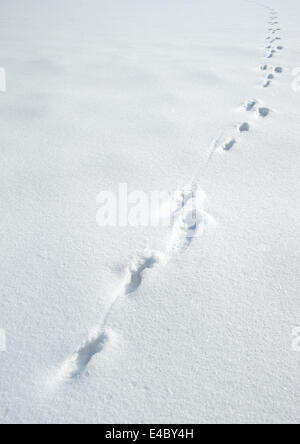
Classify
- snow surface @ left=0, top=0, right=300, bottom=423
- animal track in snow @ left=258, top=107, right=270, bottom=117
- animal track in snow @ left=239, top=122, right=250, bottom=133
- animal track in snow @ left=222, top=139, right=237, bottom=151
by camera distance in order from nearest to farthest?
snow surface @ left=0, top=0, right=300, bottom=423
animal track in snow @ left=222, top=139, right=237, bottom=151
animal track in snow @ left=239, top=122, right=250, bottom=133
animal track in snow @ left=258, top=107, right=270, bottom=117

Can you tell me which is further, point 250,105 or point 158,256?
point 250,105

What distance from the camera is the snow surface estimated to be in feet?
2.76

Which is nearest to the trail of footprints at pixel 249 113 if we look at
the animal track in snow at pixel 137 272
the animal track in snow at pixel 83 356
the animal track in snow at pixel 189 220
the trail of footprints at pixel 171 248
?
the trail of footprints at pixel 171 248

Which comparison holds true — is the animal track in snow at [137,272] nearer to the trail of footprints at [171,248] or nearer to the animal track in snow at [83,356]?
the trail of footprints at [171,248]

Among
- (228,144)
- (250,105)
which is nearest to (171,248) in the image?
(228,144)

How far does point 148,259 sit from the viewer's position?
4.00ft

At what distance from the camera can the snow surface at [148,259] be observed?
0.84 m

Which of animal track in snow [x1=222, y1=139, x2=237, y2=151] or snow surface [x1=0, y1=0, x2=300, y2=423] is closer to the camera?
snow surface [x1=0, y1=0, x2=300, y2=423]

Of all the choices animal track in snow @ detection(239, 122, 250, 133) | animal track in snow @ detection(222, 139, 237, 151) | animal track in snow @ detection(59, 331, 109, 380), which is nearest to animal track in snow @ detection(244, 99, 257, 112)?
animal track in snow @ detection(239, 122, 250, 133)

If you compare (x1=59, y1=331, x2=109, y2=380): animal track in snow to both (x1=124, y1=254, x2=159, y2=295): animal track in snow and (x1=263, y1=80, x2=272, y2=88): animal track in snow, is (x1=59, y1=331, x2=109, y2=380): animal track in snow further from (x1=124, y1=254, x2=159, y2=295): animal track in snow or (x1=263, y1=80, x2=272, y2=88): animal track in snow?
(x1=263, y1=80, x2=272, y2=88): animal track in snow

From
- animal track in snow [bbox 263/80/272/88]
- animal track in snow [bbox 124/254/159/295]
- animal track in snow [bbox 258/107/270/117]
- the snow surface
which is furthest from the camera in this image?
animal track in snow [bbox 263/80/272/88]

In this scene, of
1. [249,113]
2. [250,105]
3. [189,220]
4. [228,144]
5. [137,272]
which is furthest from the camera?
[250,105]

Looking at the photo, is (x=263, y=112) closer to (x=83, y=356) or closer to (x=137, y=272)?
(x=137, y=272)
